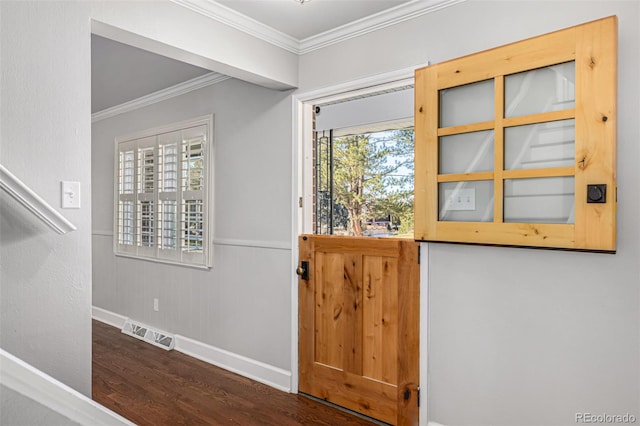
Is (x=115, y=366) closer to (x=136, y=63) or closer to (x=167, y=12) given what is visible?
(x=136, y=63)

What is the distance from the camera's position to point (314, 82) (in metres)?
2.85

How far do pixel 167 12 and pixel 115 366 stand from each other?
278cm

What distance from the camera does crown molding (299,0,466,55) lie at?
2.29m

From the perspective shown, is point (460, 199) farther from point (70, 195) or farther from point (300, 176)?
point (70, 195)

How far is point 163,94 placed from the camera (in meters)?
3.96

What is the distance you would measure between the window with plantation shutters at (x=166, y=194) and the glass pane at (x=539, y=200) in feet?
7.99

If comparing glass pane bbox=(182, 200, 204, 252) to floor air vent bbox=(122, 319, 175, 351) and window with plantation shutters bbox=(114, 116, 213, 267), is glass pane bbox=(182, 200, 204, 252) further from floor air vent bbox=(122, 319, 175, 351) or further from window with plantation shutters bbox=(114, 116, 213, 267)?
floor air vent bbox=(122, 319, 175, 351)

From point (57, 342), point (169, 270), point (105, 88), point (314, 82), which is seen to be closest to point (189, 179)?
point (169, 270)

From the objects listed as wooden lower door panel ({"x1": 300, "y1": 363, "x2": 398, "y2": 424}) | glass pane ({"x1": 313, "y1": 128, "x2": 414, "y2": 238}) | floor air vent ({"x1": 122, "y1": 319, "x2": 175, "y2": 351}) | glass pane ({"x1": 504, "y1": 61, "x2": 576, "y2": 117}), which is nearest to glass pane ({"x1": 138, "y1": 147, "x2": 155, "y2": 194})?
floor air vent ({"x1": 122, "y1": 319, "x2": 175, "y2": 351})

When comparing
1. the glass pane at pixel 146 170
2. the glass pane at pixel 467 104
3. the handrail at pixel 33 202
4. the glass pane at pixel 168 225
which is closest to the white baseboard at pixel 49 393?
the handrail at pixel 33 202

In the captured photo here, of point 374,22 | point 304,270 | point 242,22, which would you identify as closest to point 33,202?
point 242,22

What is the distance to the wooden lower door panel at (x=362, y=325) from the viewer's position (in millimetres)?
2416

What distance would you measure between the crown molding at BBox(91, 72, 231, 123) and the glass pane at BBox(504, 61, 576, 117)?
2269 mm

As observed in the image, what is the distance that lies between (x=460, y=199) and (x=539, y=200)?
376mm
